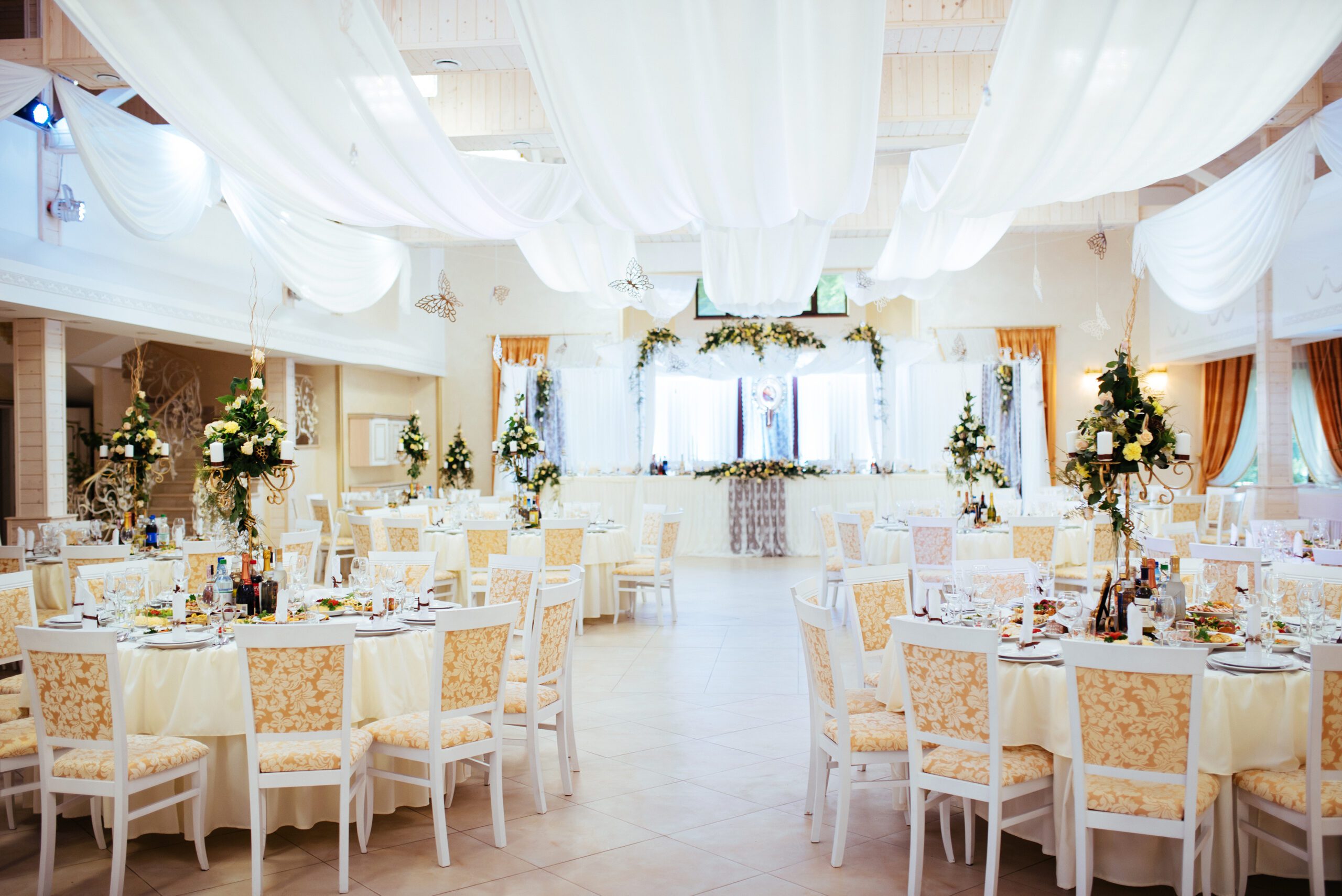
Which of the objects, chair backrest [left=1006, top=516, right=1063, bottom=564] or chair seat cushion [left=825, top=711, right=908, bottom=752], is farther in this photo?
chair backrest [left=1006, top=516, right=1063, bottom=564]

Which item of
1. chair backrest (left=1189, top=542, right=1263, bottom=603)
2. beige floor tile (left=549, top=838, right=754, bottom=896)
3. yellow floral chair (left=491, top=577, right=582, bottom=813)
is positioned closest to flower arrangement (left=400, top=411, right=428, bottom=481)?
yellow floral chair (left=491, top=577, right=582, bottom=813)

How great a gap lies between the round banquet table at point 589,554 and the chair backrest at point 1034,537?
3.47 m

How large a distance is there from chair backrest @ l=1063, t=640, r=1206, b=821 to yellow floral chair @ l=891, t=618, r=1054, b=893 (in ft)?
0.84

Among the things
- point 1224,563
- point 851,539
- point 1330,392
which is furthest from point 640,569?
point 1330,392

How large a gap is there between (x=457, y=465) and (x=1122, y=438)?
31.7 ft

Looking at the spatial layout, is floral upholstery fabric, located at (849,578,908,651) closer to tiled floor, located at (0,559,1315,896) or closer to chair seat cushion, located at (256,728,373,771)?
tiled floor, located at (0,559,1315,896)

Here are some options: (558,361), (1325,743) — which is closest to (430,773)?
(1325,743)

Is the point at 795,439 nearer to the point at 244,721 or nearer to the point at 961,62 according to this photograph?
the point at 961,62

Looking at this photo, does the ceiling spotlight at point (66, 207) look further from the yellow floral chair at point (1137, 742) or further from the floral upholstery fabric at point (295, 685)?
the yellow floral chair at point (1137, 742)

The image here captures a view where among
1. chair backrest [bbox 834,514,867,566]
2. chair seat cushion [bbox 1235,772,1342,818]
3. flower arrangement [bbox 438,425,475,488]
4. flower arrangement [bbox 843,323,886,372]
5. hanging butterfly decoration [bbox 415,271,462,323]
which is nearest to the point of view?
chair seat cushion [bbox 1235,772,1342,818]

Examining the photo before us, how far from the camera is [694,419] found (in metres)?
15.4

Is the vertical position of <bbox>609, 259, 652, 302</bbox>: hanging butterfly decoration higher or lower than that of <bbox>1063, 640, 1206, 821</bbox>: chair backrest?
higher

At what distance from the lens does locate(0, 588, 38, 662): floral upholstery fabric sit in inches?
185

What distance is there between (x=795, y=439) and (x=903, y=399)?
179 centimetres
